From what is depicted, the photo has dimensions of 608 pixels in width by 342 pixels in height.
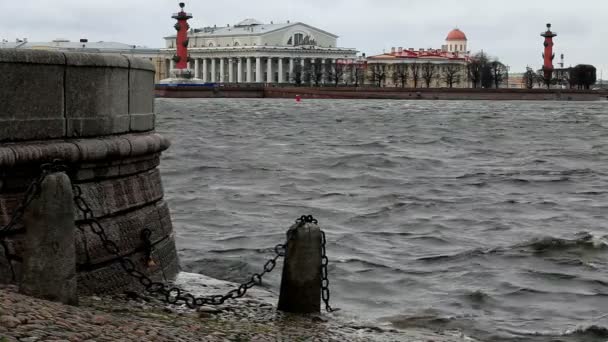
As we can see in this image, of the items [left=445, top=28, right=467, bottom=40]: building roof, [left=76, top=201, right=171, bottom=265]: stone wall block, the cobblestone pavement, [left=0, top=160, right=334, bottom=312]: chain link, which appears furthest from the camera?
[left=445, top=28, right=467, bottom=40]: building roof

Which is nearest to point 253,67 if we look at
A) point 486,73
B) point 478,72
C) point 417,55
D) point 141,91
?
point 417,55

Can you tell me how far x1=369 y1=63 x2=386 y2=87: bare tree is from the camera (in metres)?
106

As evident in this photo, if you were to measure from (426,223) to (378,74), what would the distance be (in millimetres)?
94884

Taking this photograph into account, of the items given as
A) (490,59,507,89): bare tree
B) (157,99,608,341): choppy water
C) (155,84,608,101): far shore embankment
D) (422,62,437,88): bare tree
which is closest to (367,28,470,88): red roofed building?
(422,62,437,88): bare tree

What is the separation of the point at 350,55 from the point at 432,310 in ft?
373

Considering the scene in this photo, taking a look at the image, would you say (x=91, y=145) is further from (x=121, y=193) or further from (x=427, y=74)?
(x=427, y=74)

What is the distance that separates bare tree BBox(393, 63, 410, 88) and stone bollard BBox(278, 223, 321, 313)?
101 m

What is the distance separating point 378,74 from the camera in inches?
4198

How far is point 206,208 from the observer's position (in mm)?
13094

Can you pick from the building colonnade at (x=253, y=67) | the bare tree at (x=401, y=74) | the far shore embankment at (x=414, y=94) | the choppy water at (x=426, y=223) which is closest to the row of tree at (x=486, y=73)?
the bare tree at (x=401, y=74)

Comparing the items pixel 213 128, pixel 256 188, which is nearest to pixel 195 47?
pixel 213 128

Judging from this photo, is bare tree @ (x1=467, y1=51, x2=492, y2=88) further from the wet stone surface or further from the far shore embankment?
the wet stone surface

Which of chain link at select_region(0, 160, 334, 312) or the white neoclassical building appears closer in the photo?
chain link at select_region(0, 160, 334, 312)

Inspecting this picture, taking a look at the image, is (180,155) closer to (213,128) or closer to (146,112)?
(213,128)
